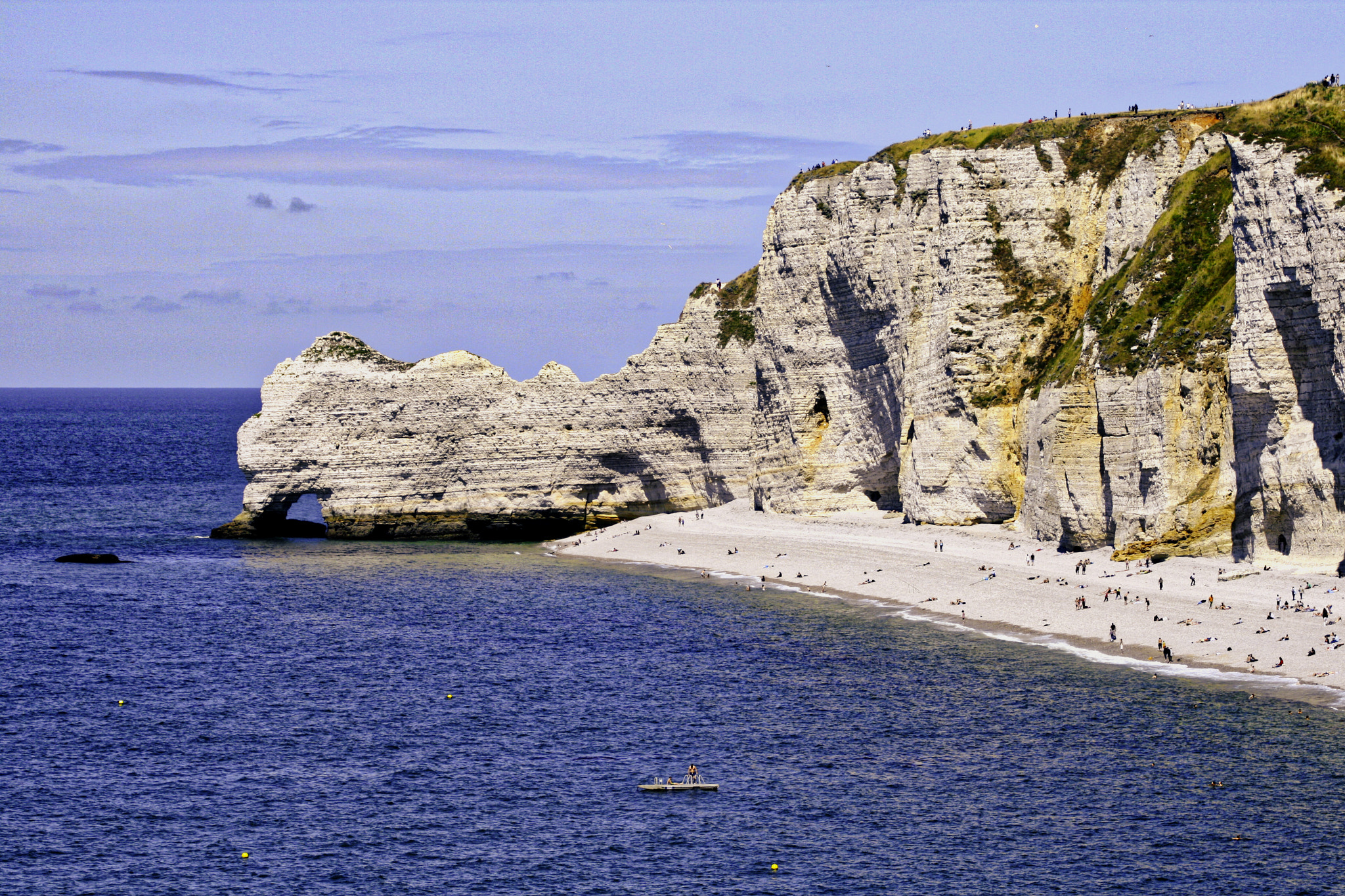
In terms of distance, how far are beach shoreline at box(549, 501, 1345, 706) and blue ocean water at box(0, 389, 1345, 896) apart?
2.51 meters

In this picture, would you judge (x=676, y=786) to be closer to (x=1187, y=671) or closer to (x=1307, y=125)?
(x=1187, y=671)

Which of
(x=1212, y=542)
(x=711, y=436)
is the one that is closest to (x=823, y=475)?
(x=711, y=436)

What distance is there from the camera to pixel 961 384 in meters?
72.2

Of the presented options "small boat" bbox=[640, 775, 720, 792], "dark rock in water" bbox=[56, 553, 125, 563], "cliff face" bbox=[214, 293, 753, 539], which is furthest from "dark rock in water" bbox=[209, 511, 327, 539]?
"small boat" bbox=[640, 775, 720, 792]

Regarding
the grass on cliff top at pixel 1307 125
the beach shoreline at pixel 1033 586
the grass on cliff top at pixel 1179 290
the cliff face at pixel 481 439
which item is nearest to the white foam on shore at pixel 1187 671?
the beach shoreline at pixel 1033 586

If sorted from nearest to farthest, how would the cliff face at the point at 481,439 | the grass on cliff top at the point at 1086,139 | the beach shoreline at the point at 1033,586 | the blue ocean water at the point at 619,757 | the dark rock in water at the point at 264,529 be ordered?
1. the blue ocean water at the point at 619,757
2. the beach shoreline at the point at 1033,586
3. the grass on cliff top at the point at 1086,139
4. the cliff face at the point at 481,439
5. the dark rock in water at the point at 264,529

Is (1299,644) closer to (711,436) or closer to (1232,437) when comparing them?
(1232,437)

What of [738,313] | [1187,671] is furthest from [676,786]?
[738,313]

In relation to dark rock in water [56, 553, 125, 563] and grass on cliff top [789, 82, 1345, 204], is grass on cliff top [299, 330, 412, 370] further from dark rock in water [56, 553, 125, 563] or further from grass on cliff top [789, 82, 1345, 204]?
grass on cliff top [789, 82, 1345, 204]

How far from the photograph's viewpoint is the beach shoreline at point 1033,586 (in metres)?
46.4

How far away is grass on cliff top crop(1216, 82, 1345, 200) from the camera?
5216cm

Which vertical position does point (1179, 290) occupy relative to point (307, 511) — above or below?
above

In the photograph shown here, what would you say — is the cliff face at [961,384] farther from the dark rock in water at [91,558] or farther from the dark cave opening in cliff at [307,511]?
the dark cave opening in cliff at [307,511]

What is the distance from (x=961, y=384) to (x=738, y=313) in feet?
80.1
